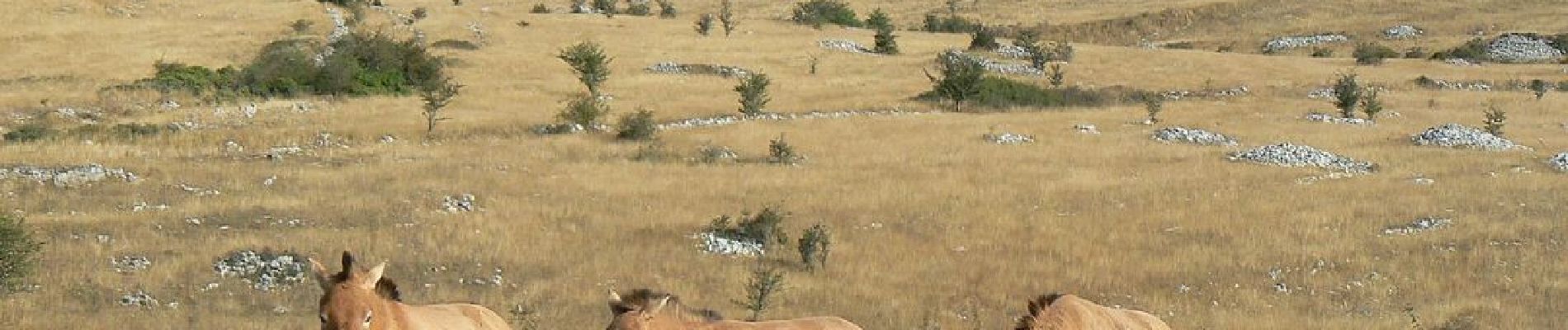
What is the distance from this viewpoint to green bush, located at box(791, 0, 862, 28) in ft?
285

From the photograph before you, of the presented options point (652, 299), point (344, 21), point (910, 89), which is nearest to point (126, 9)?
point (344, 21)

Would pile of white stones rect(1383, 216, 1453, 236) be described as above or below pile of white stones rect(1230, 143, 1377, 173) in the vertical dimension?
above

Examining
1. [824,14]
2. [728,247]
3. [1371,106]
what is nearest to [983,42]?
[824,14]

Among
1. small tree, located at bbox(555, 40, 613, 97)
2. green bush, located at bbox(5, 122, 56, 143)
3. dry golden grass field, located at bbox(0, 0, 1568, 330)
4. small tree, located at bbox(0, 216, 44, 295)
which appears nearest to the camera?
small tree, located at bbox(0, 216, 44, 295)

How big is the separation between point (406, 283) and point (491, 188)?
8.99m

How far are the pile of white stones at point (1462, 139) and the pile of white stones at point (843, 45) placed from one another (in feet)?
110

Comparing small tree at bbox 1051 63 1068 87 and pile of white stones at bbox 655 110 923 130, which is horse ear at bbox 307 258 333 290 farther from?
small tree at bbox 1051 63 1068 87

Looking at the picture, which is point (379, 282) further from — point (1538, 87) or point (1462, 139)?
point (1538, 87)

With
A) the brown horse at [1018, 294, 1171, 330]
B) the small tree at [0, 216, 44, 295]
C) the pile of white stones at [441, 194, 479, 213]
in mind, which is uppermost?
the brown horse at [1018, 294, 1171, 330]

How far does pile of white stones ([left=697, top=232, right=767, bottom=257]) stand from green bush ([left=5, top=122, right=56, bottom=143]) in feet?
66.7

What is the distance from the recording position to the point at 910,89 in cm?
5431

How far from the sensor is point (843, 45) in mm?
70500

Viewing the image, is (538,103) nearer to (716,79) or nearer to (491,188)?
(716,79)

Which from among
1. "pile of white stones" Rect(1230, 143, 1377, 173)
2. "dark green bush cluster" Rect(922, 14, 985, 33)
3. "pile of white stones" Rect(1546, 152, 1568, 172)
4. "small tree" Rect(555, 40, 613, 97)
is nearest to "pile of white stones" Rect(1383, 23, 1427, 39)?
"dark green bush cluster" Rect(922, 14, 985, 33)
